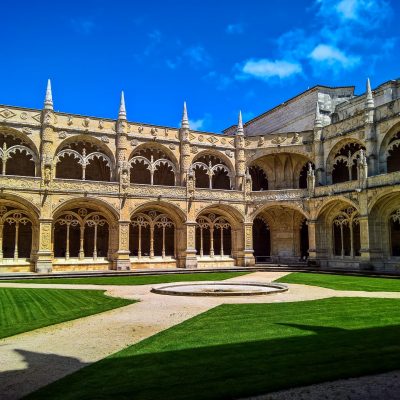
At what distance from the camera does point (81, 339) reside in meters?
8.01

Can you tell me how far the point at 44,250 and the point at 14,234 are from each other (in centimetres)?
363

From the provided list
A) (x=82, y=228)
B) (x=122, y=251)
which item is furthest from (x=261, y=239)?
(x=82, y=228)

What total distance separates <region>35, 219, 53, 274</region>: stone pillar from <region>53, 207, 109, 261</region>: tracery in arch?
1.43m

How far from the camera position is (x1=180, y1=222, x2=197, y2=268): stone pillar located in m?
30.6

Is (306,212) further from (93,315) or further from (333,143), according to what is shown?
(93,315)

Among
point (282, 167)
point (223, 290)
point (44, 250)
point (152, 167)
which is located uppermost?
point (282, 167)

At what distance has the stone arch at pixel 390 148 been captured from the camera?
2630 centimetres

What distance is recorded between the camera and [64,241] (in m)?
30.5

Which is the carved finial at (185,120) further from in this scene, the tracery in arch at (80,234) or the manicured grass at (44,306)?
the manicured grass at (44,306)

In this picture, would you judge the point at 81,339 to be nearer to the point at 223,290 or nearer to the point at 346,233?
the point at 223,290

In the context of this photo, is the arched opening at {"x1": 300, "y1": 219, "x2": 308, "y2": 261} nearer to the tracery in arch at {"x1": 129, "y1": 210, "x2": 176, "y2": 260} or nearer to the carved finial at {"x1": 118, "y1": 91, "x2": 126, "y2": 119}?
the tracery in arch at {"x1": 129, "y1": 210, "x2": 176, "y2": 260}

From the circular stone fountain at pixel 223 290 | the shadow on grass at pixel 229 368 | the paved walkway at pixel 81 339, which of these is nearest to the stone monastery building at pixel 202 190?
the circular stone fountain at pixel 223 290

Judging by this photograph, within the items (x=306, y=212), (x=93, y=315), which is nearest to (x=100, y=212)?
(x=306, y=212)

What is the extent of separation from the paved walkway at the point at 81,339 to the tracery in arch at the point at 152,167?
1848 centimetres
